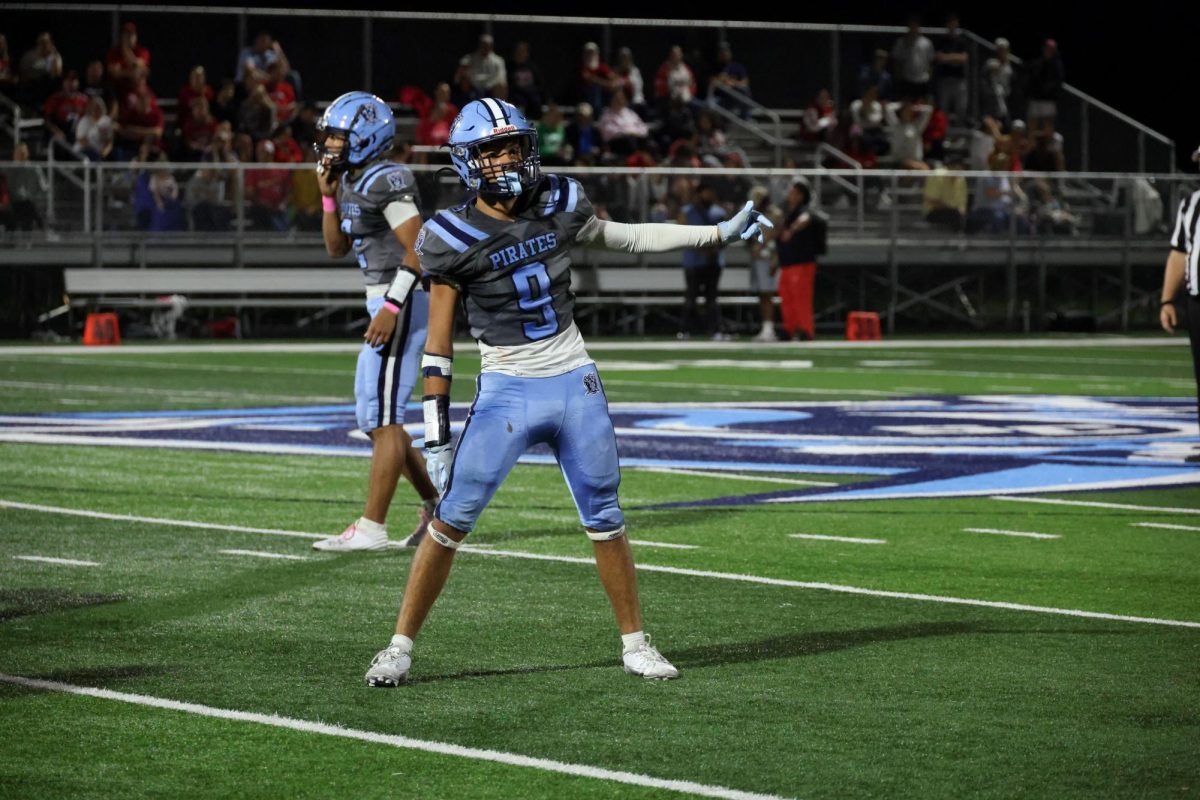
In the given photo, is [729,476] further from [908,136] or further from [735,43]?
[735,43]

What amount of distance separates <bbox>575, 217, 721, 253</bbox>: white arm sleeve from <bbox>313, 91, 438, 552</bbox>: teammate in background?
7.61 feet

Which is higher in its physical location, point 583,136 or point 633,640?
point 583,136

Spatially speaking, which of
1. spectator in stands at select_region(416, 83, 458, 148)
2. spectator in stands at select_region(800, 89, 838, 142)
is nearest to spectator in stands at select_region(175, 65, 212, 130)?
spectator in stands at select_region(416, 83, 458, 148)

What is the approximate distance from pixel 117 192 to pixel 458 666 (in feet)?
60.9

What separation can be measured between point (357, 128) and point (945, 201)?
18.9 m

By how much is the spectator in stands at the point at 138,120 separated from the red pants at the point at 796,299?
7.80 meters

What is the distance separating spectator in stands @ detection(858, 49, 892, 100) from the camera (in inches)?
1195

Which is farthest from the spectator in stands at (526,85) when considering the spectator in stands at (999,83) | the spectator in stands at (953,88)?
the spectator in stands at (999,83)

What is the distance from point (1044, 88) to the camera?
1190 inches

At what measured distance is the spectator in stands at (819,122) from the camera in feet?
96.0

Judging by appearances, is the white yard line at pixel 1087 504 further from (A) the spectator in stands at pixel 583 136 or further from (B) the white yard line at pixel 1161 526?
(A) the spectator in stands at pixel 583 136

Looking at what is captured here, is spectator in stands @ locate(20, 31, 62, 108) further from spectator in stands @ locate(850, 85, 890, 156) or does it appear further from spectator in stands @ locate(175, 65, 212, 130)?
spectator in stands @ locate(850, 85, 890, 156)

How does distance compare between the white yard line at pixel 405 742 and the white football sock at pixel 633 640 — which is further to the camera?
the white football sock at pixel 633 640

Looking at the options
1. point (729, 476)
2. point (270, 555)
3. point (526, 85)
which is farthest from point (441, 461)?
point (526, 85)
